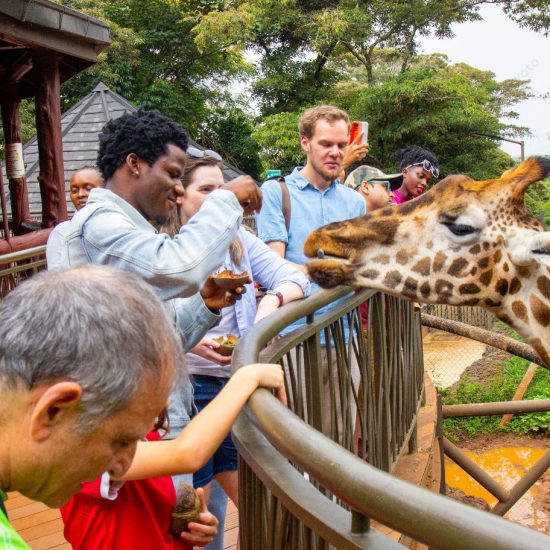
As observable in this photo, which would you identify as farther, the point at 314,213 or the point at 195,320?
the point at 314,213

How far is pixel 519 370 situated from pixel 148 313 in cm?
1311

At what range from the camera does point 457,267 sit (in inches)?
117

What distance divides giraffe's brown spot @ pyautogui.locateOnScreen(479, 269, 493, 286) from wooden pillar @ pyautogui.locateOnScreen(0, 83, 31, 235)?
5.18m

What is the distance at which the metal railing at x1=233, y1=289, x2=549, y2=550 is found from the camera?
915mm

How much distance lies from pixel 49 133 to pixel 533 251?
5.02m

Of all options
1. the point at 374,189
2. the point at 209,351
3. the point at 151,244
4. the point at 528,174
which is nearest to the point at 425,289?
the point at 528,174

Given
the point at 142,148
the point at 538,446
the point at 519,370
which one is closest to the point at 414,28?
the point at 519,370

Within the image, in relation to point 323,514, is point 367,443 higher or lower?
lower

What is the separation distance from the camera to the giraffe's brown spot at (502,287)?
115 inches

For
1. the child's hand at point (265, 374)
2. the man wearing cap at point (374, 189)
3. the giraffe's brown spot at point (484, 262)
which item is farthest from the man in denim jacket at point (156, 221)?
the man wearing cap at point (374, 189)

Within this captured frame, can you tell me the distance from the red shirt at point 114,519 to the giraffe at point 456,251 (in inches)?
56.5

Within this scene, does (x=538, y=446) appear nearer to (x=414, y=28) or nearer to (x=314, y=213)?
(x=314, y=213)

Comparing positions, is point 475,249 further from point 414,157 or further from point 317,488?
point 414,157

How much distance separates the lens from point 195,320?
2.01 m
